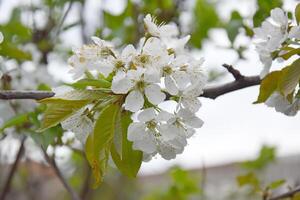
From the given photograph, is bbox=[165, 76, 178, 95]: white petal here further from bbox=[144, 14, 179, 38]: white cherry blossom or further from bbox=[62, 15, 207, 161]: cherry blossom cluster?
bbox=[144, 14, 179, 38]: white cherry blossom

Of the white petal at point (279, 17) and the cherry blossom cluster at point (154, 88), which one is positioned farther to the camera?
the white petal at point (279, 17)

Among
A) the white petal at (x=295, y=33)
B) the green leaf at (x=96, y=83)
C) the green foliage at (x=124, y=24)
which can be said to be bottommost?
the green foliage at (x=124, y=24)

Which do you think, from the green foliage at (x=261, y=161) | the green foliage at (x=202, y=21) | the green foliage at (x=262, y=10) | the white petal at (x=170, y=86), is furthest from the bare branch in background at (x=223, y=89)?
the green foliage at (x=261, y=161)

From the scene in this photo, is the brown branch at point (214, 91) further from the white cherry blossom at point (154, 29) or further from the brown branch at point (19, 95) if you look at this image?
the white cherry blossom at point (154, 29)

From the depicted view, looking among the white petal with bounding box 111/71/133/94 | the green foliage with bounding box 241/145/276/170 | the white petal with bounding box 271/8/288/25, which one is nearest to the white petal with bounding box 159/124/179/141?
the white petal with bounding box 111/71/133/94

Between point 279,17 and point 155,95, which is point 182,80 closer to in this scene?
point 155,95

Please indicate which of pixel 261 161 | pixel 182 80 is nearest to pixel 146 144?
pixel 182 80
